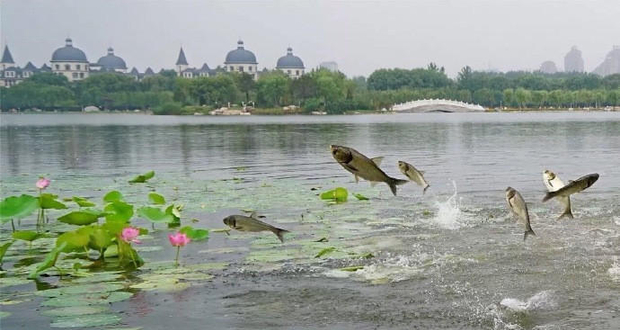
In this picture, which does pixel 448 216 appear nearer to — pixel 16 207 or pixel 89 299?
pixel 89 299

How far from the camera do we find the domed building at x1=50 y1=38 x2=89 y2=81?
632ft

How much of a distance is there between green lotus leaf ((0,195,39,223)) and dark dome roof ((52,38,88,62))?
197 metres

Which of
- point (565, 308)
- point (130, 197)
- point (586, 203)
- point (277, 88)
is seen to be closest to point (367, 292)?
point (565, 308)

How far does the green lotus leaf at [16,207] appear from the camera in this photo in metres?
7.59

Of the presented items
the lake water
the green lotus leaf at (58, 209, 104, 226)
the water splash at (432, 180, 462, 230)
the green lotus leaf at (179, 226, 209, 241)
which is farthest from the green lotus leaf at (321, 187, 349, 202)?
the green lotus leaf at (58, 209, 104, 226)

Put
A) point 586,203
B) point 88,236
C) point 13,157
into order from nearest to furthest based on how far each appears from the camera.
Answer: point 88,236, point 586,203, point 13,157

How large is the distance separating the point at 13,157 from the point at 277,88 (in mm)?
95138

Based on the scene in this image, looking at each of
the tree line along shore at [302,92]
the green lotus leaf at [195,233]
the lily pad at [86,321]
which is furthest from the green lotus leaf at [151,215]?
the tree line along shore at [302,92]

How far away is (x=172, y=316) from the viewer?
18.4 feet

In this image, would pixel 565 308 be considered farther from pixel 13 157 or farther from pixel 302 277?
pixel 13 157

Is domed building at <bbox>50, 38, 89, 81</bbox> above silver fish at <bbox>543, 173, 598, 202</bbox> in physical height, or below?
above

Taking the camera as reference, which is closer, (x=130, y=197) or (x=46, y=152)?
(x=130, y=197)

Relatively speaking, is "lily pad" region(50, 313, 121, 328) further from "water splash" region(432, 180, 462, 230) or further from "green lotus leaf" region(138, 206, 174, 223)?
"water splash" region(432, 180, 462, 230)

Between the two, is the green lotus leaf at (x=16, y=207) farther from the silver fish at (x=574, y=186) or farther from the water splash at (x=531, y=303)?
the silver fish at (x=574, y=186)
